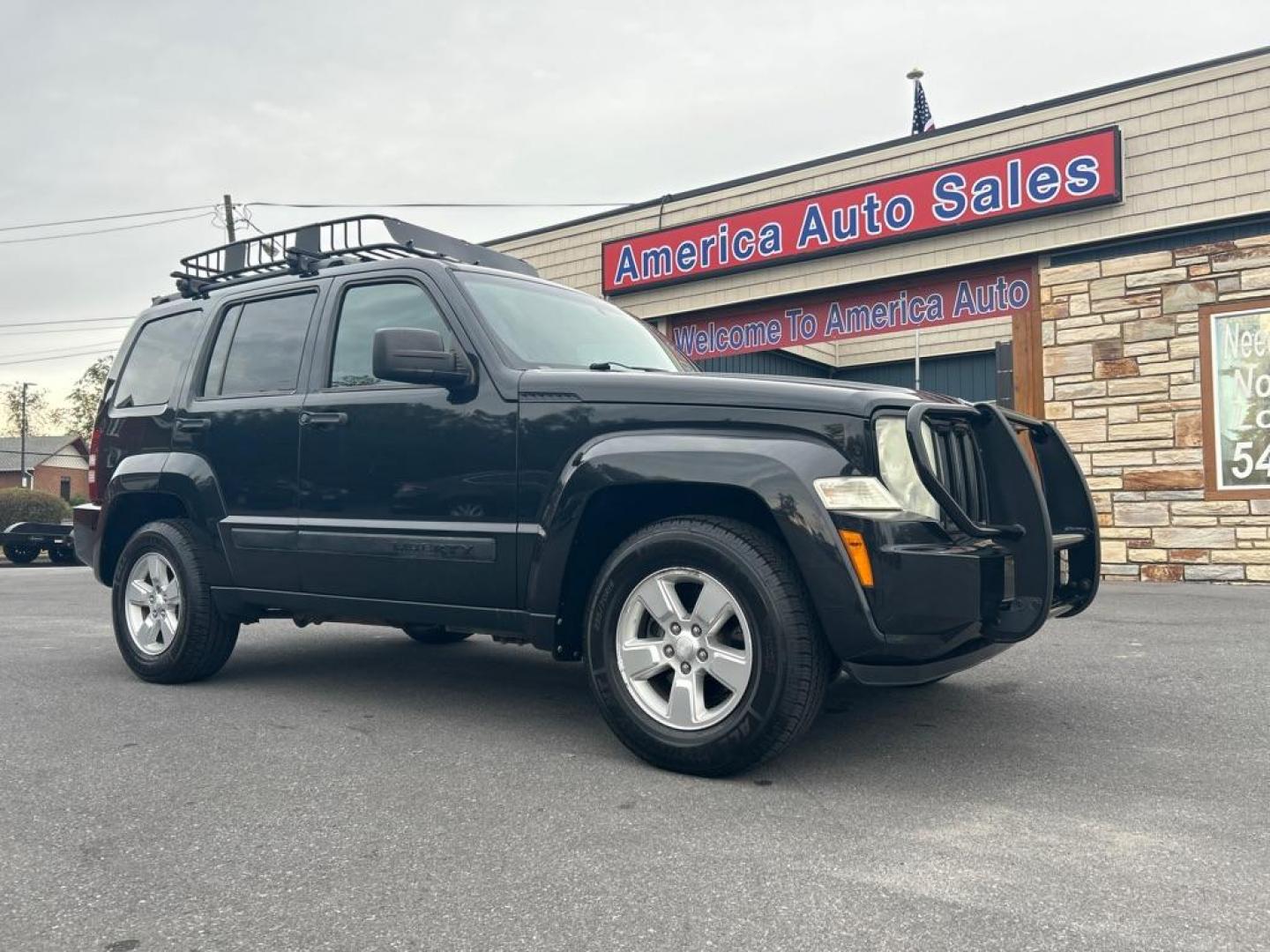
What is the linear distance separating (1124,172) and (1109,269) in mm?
928

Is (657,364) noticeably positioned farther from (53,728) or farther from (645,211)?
(645,211)

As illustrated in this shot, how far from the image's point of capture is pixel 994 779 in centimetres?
339

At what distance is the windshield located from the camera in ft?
14.0

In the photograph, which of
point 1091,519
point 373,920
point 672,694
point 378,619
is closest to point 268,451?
point 378,619

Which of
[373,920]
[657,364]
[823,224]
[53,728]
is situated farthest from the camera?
[823,224]

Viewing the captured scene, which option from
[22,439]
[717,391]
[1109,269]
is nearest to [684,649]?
[717,391]

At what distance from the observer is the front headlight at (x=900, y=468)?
3322 millimetres

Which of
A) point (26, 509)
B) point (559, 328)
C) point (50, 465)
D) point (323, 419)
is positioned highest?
point (50, 465)

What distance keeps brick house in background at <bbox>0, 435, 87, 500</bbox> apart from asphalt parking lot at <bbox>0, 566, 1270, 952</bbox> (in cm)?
7747

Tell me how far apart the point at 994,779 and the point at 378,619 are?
99.7 inches

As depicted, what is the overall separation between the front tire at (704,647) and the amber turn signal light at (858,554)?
0.22 meters

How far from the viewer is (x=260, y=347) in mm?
5031

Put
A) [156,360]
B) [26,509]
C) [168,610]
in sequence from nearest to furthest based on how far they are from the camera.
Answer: [168,610]
[156,360]
[26,509]

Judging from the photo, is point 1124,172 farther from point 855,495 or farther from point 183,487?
point 183,487
